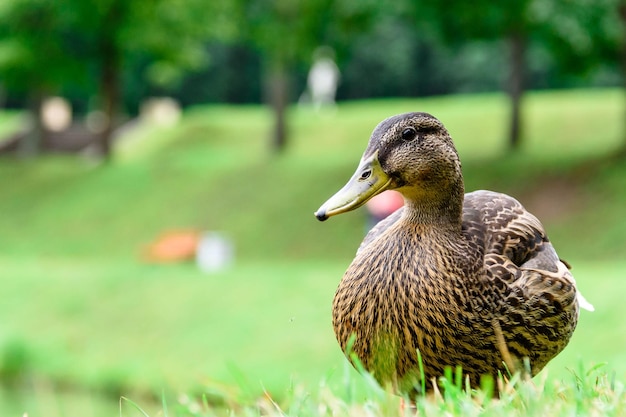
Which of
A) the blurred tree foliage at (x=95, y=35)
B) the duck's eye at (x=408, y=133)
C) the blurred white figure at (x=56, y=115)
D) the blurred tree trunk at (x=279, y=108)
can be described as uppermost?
the duck's eye at (x=408, y=133)

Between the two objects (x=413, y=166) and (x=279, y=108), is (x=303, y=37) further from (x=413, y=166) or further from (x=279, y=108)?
(x=413, y=166)

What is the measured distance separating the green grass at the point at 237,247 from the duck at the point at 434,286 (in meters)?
0.25

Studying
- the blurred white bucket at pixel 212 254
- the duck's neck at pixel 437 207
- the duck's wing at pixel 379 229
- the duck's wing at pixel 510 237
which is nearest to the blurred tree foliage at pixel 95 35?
the blurred white bucket at pixel 212 254

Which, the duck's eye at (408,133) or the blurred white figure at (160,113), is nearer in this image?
the duck's eye at (408,133)

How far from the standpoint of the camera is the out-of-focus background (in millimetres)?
12852

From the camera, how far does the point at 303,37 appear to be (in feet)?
72.1

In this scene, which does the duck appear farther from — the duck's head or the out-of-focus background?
the out-of-focus background

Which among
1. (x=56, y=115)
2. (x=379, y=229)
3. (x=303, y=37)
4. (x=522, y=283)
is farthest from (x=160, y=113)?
(x=522, y=283)

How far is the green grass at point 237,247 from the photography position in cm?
1166

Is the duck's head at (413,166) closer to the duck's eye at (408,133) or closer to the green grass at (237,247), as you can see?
the duck's eye at (408,133)

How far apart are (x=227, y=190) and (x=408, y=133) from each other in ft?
69.8

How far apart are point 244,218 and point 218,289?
27.1 feet

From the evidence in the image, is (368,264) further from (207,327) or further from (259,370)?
(207,327)

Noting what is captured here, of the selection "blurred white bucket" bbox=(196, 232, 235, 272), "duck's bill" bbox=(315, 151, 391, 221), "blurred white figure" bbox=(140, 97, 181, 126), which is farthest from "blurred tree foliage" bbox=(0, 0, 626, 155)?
"duck's bill" bbox=(315, 151, 391, 221)
